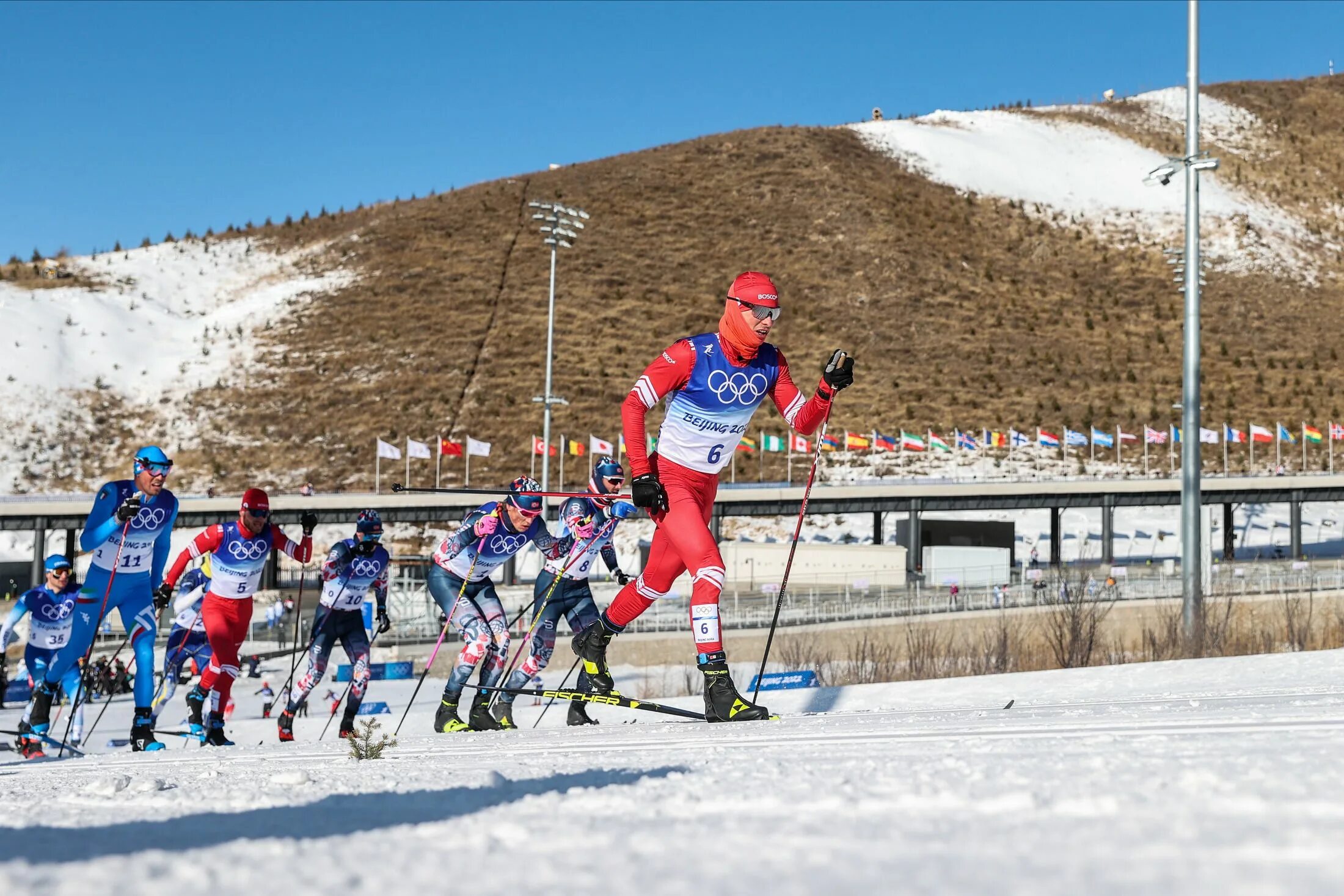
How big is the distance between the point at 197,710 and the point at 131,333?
7821 centimetres

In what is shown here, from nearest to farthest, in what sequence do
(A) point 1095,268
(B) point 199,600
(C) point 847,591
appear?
(B) point 199,600 → (C) point 847,591 → (A) point 1095,268

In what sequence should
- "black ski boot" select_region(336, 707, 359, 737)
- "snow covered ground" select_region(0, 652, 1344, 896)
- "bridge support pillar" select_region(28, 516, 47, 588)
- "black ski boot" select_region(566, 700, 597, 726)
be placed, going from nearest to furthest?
"snow covered ground" select_region(0, 652, 1344, 896)
"black ski boot" select_region(566, 700, 597, 726)
"black ski boot" select_region(336, 707, 359, 737)
"bridge support pillar" select_region(28, 516, 47, 588)

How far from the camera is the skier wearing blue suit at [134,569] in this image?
11023 millimetres

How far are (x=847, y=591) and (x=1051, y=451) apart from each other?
4193 centimetres

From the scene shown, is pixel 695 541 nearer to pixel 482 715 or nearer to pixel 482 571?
pixel 482 715

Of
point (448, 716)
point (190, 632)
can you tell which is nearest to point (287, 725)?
point (448, 716)

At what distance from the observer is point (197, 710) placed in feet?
39.6

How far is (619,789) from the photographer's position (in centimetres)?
326

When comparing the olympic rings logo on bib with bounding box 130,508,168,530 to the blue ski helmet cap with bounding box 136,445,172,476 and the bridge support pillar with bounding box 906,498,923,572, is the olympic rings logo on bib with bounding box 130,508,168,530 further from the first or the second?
the bridge support pillar with bounding box 906,498,923,572

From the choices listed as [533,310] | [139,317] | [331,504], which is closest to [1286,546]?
[331,504]

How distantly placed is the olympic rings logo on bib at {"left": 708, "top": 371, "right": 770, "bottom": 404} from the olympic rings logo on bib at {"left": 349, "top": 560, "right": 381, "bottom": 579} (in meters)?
6.47

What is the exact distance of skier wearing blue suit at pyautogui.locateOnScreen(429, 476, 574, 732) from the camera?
1166 centimetres

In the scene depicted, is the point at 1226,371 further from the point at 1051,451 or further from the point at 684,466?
the point at 684,466

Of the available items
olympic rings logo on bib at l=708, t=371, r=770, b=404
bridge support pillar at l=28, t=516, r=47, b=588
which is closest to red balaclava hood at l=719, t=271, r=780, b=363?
olympic rings logo on bib at l=708, t=371, r=770, b=404
